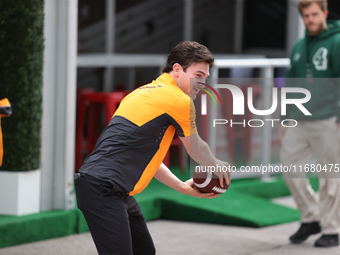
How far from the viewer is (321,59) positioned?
16.4ft

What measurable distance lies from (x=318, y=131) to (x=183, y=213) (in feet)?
5.45

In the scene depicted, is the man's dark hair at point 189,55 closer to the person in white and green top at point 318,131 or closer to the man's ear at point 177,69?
the man's ear at point 177,69

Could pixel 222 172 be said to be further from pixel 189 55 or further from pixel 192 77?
pixel 189 55

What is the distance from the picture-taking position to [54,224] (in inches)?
197

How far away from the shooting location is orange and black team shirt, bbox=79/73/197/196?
2904 millimetres

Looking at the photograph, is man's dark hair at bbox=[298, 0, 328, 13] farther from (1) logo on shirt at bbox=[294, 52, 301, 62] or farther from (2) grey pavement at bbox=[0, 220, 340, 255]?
(2) grey pavement at bbox=[0, 220, 340, 255]

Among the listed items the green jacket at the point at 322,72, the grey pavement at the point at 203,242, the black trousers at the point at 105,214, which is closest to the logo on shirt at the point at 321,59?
the green jacket at the point at 322,72

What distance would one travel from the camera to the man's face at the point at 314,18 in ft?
16.2

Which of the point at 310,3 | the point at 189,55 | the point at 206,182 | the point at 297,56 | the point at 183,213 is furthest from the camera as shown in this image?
the point at 183,213

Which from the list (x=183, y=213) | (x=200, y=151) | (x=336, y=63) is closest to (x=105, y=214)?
(x=200, y=151)

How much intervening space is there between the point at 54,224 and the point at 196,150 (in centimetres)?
237

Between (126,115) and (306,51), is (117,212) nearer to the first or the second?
(126,115)

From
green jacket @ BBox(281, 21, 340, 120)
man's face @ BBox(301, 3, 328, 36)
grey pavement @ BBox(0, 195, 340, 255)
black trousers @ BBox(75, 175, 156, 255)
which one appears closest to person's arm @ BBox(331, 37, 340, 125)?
green jacket @ BBox(281, 21, 340, 120)

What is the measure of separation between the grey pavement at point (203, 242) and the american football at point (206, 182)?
5.71 feet
